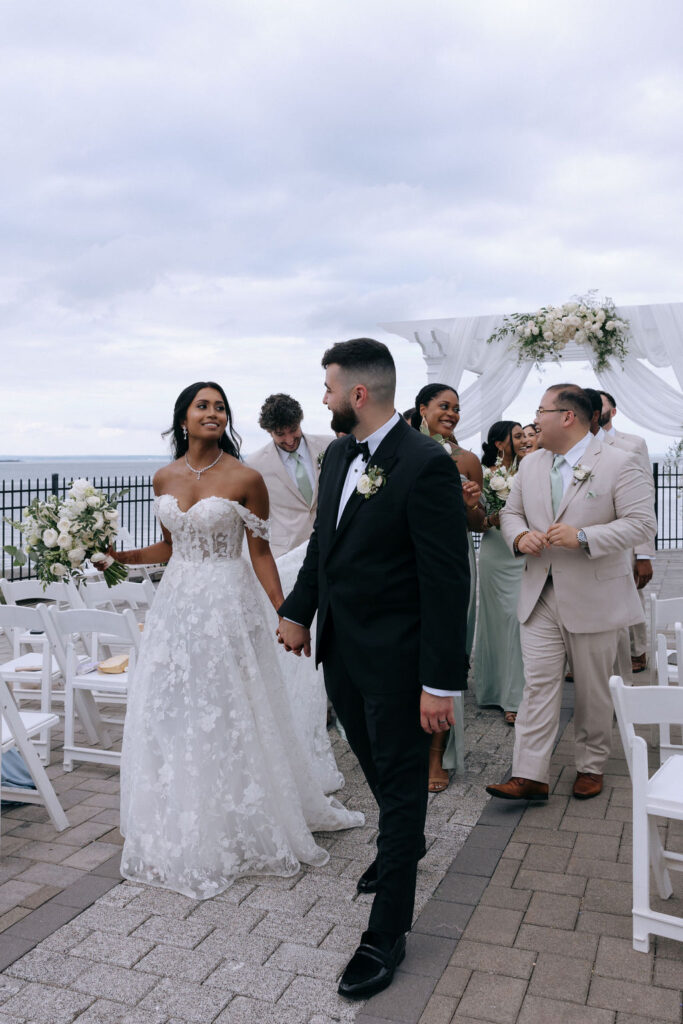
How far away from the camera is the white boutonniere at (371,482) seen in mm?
2854

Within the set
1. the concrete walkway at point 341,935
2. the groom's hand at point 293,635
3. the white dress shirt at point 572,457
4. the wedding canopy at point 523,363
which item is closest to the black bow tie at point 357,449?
the groom's hand at point 293,635

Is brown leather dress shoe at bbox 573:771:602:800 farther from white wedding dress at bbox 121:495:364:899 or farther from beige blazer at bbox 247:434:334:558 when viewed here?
beige blazer at bbox 247:434:334:558

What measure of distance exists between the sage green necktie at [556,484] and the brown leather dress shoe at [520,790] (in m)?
1.34

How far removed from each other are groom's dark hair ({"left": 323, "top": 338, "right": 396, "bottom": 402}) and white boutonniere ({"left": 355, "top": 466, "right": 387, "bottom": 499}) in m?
0.26

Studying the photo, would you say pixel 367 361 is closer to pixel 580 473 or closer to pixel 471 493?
pixel 580 473

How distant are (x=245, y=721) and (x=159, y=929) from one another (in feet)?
2.85

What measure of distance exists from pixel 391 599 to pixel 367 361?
0.78m

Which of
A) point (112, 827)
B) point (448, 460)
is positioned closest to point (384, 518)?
point (448, 460)

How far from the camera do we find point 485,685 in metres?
6.43

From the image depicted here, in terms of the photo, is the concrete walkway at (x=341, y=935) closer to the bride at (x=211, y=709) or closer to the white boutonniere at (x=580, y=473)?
the bride at (x=211, y=709)

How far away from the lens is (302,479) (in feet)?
19.3

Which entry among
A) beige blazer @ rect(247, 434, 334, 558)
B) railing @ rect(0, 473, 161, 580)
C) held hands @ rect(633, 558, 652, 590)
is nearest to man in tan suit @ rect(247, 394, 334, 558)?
beige blazer @ rect(247, 434, 334, 558)

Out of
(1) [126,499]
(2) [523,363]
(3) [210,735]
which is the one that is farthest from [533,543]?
(1) [126,499]

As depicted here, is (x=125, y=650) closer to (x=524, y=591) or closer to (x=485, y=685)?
(x=485, y=685)
